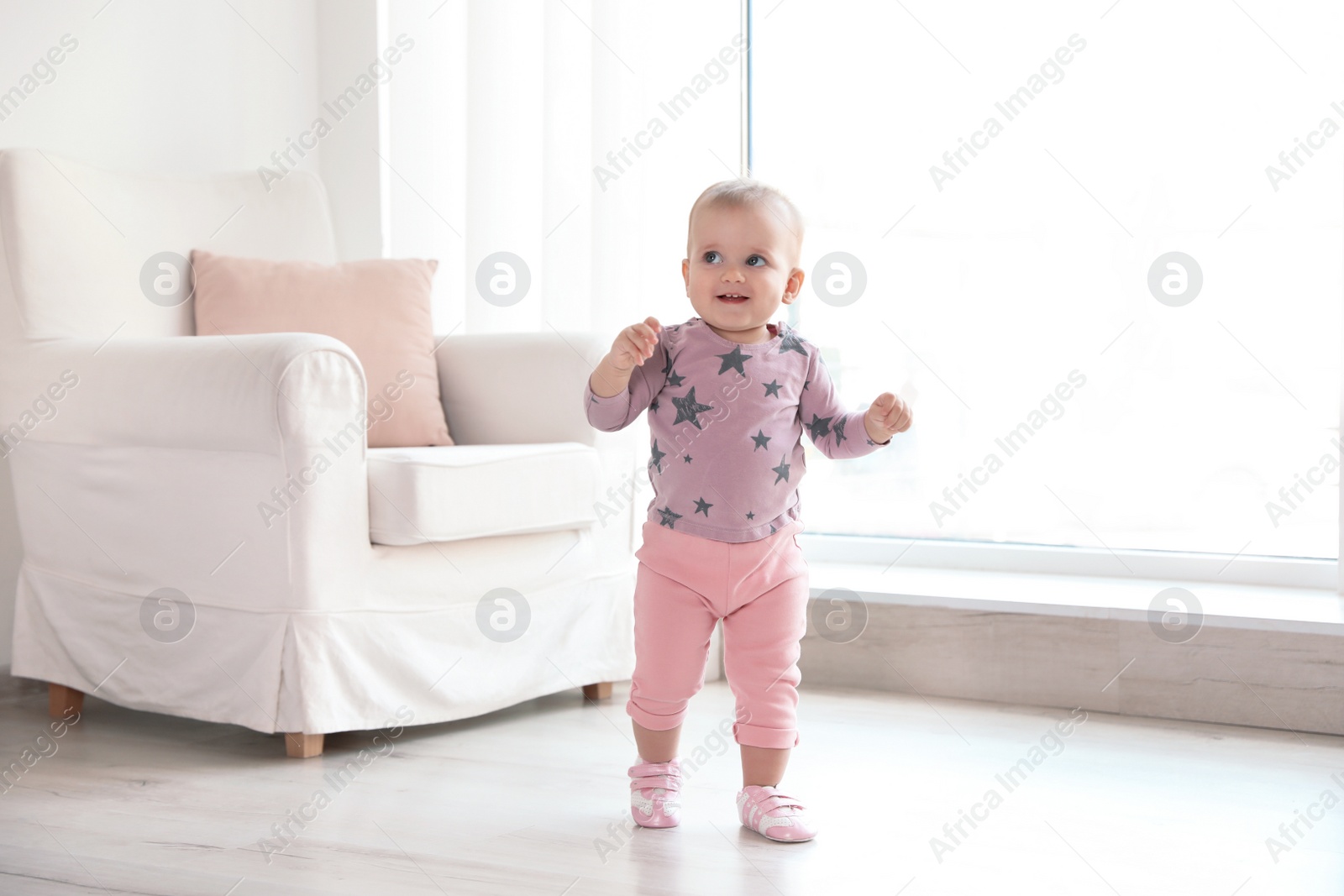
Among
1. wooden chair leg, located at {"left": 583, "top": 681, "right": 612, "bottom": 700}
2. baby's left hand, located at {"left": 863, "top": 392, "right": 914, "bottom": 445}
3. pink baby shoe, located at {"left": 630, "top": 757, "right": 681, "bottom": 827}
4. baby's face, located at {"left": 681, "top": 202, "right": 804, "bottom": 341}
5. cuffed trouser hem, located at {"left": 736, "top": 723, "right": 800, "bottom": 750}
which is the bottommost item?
wooden chair leg, located at {"left": 583, "top": 681, "right": 612, "bottom": 700}

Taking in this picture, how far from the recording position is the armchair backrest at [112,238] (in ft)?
6.27

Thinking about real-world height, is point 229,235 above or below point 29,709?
above

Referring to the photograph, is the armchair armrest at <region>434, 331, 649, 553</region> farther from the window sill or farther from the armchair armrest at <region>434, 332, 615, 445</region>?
the window sill

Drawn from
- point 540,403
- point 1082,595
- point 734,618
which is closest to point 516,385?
point 540,403

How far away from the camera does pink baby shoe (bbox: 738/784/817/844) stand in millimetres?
1375

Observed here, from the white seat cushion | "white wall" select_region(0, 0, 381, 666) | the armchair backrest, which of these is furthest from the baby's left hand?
"white wall" select_region(0, 0, 381, 666)

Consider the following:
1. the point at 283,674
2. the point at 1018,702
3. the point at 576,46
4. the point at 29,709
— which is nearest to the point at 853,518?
the point at 1018,702

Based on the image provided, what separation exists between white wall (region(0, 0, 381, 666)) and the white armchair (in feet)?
0.81

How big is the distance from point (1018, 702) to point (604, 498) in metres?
0.80

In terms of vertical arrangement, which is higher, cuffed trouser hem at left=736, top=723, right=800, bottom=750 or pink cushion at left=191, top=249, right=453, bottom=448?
pink cushion at left=191, top=249, right=453, bottom=448

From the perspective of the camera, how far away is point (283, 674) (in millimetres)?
1672

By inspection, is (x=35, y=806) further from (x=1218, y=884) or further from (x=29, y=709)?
(x=1218, y=884)

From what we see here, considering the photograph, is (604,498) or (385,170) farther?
(385,170)

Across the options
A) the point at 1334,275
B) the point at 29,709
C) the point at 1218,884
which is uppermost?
the point at 1334,275
